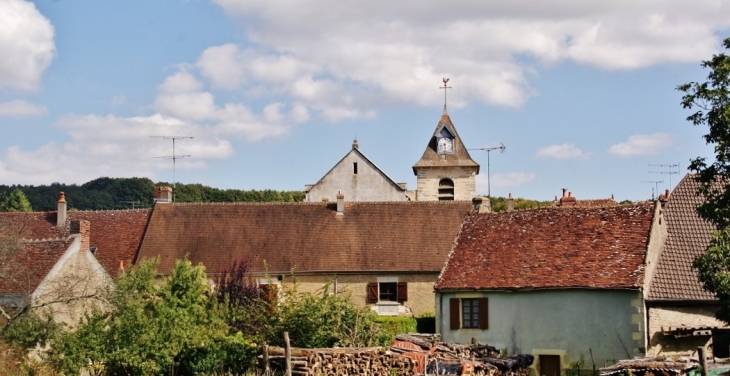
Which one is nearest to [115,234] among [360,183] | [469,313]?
[360,183]

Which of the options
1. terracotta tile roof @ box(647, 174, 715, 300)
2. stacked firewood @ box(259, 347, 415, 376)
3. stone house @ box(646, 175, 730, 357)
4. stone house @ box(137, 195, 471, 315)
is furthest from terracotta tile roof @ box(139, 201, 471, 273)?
stacked firewood @ box(259, 347, 415, 376)

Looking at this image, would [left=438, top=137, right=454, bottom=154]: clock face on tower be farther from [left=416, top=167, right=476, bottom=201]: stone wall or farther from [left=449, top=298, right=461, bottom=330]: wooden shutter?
[left=449, top=298, right=461, bottom=330]: wooden shutter

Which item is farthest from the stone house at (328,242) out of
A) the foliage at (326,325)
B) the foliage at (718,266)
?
the foliage at (718,266)

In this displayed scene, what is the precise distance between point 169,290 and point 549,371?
11368 millimetres

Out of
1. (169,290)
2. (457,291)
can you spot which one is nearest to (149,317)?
(169,290)

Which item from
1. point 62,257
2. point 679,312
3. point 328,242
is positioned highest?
point 328,242

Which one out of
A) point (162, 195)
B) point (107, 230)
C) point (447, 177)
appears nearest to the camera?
point (107, 230)

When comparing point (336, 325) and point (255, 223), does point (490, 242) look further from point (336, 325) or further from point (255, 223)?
point (255, 223)

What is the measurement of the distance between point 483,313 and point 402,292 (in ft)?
29.4

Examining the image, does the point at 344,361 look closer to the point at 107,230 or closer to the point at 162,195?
the point at 107,230

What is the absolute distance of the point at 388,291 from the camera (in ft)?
125

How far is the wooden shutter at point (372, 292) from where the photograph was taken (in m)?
37.8

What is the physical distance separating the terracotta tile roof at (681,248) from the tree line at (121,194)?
55.3 meters

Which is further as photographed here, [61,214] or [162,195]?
[162,195]
